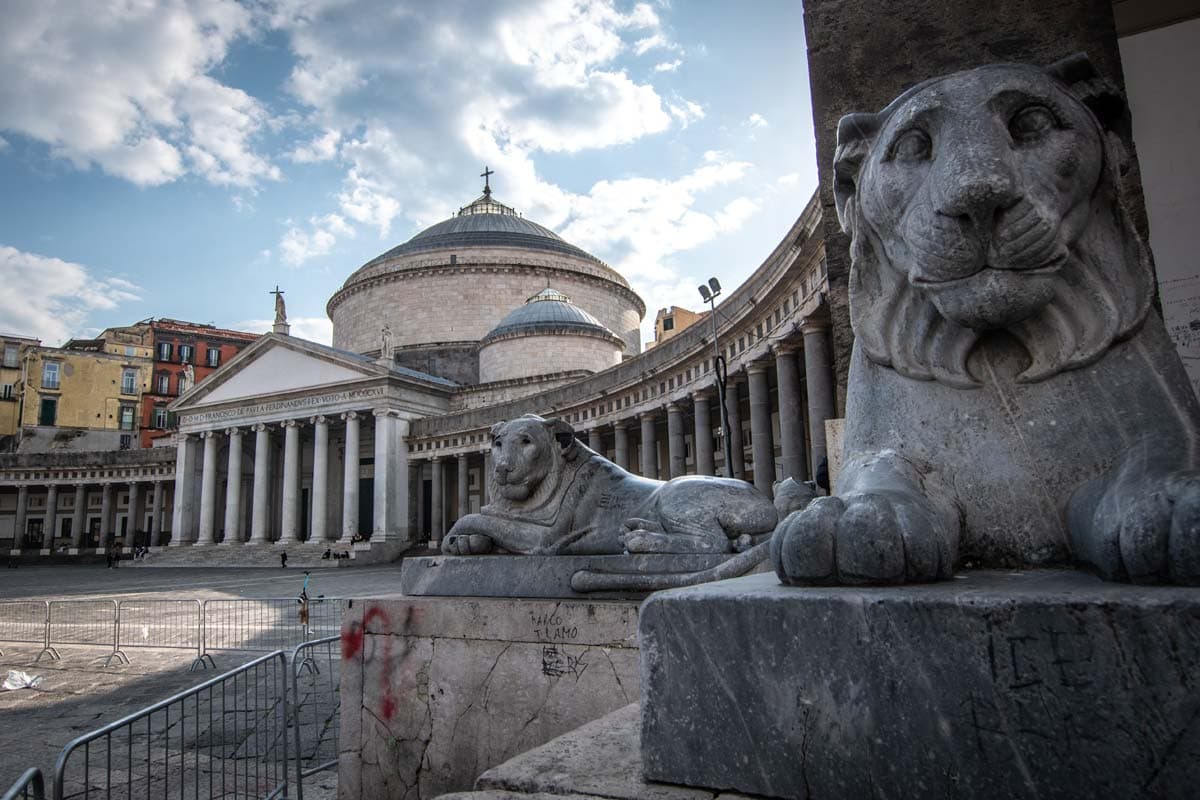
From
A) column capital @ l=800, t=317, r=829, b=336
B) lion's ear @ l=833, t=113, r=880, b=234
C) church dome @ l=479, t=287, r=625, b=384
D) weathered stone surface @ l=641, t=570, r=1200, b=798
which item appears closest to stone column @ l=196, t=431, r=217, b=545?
church dome @ l=479, t=287, r=625, b=384

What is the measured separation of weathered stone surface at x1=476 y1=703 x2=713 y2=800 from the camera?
161 centimetres

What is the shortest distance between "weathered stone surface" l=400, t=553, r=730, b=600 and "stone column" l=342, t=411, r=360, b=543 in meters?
35.6

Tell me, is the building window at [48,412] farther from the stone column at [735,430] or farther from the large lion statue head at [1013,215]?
the large lion statue head at [1013,215]

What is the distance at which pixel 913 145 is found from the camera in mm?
1988

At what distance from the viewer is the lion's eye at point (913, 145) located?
1.98 meters

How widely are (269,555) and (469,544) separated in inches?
1435

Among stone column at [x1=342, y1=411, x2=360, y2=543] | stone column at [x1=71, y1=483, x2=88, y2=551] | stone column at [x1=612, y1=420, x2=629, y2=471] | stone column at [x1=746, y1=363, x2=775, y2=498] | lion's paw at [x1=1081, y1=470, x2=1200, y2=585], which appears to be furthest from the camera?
stone column at [x1=71, y1=483, x2=88, y2=551]

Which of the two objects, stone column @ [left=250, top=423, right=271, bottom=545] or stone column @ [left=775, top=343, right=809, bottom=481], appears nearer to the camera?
stone column @ [left=775, top=343, right=809, bottom=481]

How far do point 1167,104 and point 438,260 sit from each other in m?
48.6

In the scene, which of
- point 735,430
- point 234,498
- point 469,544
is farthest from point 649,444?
point 234,498

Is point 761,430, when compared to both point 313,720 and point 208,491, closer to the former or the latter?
point 313,720

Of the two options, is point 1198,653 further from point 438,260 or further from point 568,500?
point 438,260

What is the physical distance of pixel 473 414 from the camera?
36.0m

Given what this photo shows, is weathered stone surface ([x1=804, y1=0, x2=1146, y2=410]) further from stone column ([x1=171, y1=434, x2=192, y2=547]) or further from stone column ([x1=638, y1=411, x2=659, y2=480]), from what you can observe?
stone column ([x1=171, y1=434, x2=192, y2=547])
